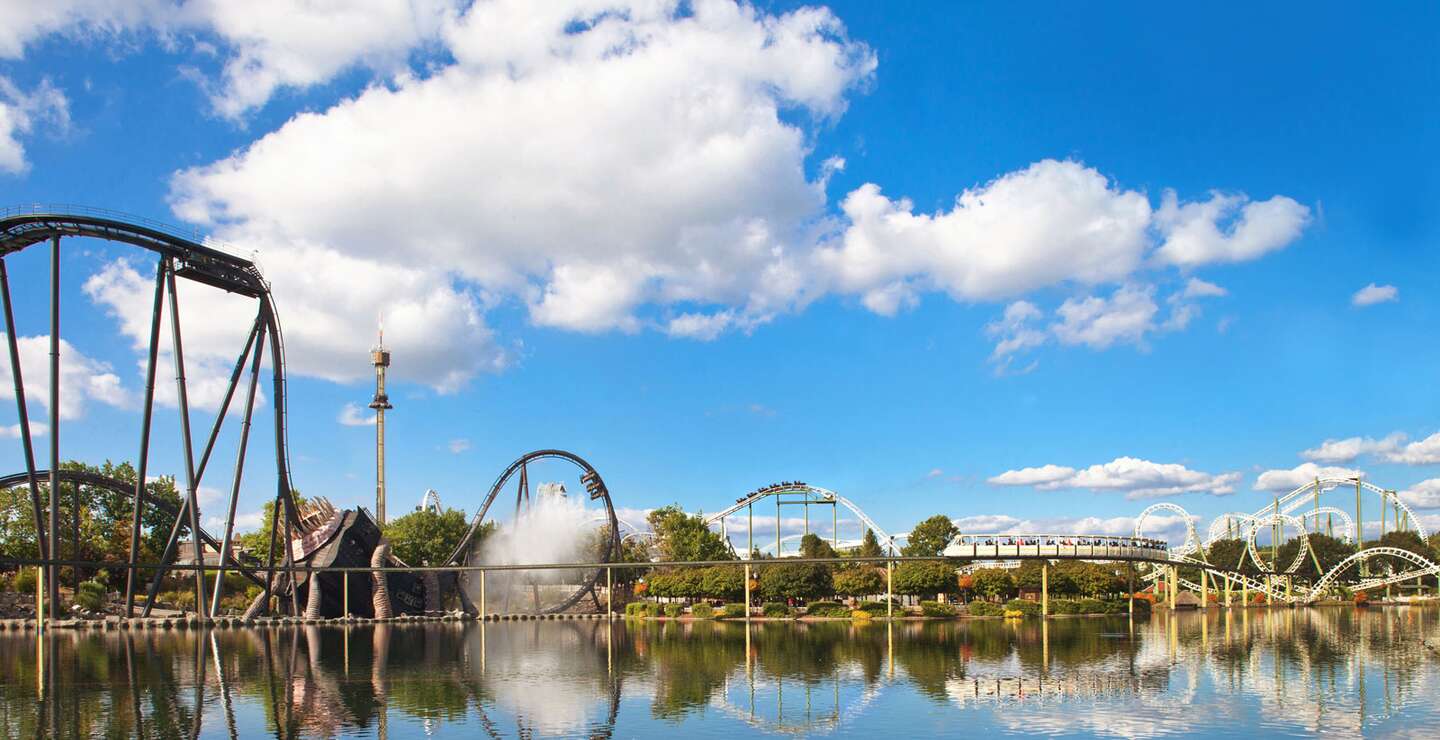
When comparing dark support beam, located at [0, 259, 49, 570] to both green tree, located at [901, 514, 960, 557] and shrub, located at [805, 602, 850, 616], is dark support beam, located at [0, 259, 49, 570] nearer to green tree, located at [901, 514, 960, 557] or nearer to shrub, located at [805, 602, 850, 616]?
shrub, located at [805, 602, 850, 616]

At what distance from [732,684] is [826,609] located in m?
39.2

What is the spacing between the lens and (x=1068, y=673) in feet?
127

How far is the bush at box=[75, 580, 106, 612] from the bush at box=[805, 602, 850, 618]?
4762 centimetres

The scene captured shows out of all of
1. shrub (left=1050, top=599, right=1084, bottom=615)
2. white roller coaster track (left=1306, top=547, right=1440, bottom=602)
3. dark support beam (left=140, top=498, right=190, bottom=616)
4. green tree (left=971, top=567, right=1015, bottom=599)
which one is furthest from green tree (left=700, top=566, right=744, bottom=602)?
white roller coaster track (left=1306, top=547, right=1440, bottom=602)

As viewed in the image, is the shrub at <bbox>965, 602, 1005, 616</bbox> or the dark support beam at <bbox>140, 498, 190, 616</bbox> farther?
the shrub at <bbox>965, 602, 1005, 616</bbox>

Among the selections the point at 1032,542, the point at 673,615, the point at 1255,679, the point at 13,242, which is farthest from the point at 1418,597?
the point at 13,242

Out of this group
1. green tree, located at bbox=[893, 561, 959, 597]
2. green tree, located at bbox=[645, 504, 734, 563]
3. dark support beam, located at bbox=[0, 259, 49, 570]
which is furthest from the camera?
green tree, located at bbox=[645, 504, 734, 563]

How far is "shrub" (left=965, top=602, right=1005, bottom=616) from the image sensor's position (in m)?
73.4

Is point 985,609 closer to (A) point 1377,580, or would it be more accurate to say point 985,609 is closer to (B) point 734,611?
(B) point 734,611

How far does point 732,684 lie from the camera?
36.4 meters

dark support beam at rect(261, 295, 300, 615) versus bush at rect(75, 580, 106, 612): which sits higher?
dark support beam at rect(261, 295, 300, 615)

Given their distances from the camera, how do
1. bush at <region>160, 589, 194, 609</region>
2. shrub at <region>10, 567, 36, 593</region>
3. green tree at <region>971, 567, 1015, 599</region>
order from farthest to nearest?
bush at <region>160, 589, 194, 609</region>
shrub at <region>10, 567, 36, 593</region>
green tree at <region>971, 567, 1015, 599</region>

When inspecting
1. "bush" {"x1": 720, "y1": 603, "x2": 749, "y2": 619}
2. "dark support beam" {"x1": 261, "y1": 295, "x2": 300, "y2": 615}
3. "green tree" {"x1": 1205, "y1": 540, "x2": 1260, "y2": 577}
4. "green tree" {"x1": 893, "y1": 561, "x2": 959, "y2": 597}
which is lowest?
"green tree" {"x1": 1205, "y1": 540, "x2": 1260, "y2": 577}

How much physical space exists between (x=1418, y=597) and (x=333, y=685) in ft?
354
